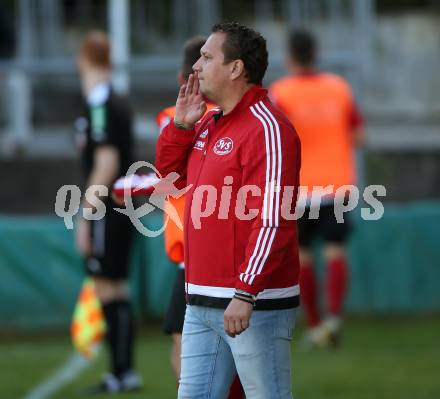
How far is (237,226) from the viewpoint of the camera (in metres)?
4.75

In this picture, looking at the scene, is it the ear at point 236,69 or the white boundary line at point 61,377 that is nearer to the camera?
the ear at point 236,69

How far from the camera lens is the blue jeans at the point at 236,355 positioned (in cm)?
473

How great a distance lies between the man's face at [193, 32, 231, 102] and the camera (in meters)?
4.84

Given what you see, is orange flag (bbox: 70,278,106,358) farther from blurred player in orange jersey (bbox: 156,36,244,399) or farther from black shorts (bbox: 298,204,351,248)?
blurred player in orange jersey (bbox: 156,36,244,399)

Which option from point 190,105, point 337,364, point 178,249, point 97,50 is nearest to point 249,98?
point 190,105

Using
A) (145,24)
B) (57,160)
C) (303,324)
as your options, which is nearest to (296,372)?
(303,324)

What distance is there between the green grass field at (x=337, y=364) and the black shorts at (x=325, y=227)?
80cm

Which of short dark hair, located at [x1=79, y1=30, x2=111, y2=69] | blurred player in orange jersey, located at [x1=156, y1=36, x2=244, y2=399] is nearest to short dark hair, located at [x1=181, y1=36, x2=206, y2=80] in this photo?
blurred player in orange jersey, located at [x1=156, y1=36, x2=244, y2=399]

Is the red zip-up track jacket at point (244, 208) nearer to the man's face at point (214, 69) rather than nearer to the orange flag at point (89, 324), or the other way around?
the man's face at point (214, 69)

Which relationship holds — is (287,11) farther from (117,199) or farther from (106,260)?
(117,199)

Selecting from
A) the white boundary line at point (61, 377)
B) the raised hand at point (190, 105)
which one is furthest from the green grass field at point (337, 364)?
the raised hand at point (190, 105)

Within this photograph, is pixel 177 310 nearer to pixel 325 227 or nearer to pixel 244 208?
pixel 244 208

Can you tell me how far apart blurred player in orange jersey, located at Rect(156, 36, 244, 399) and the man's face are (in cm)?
70

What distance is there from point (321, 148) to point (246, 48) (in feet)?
16.0
